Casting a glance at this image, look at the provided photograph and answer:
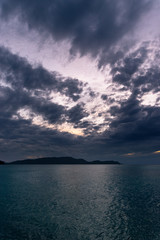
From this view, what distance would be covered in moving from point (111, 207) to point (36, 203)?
18950mm

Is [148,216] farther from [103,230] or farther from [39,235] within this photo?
[39,235]

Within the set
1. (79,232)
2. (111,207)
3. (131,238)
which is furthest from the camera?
(111,207)

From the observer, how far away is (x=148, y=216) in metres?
31.7

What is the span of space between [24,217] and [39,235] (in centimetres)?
893

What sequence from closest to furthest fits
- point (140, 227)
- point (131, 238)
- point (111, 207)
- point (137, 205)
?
point (131, 238)
point (140, 227)
point (111, 207)
point (137, 205)

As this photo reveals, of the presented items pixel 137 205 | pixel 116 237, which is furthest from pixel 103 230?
pixel 137 205

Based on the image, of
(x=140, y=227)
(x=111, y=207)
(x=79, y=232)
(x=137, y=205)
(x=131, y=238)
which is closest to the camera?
(x=131, y=238)

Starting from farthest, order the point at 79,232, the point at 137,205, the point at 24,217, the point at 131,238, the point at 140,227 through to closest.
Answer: the point at 137,205, the point at 24,217, the point at 140,227, the point at 79,232, the point at 131,238

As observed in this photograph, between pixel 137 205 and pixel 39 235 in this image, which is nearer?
pixel 39 235

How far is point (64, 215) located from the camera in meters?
31.8

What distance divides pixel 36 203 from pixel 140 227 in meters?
25.8

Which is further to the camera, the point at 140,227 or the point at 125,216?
the point at 125,216

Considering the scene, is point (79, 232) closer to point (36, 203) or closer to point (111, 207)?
point (111, 207)

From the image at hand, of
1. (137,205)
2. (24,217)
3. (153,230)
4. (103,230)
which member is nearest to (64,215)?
(24,217)
